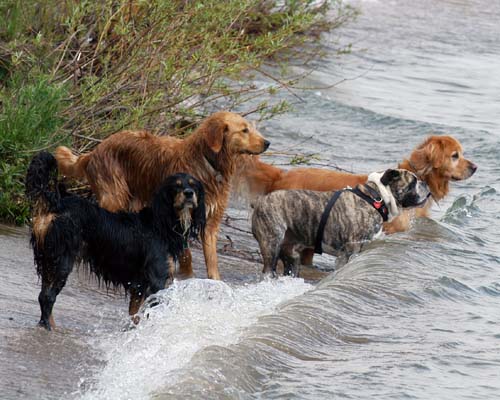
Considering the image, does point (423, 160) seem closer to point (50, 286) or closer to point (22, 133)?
point (22, 133)

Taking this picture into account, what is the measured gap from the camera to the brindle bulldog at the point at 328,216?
30.7 ft

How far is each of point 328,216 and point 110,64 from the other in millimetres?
2756

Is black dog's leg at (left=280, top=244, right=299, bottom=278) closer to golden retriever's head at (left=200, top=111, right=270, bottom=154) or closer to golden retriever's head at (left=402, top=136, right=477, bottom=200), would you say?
golden retriever's head at (left=200, top=111, right=270, bottom=154)

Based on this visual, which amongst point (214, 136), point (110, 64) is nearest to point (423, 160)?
point (214, 136)

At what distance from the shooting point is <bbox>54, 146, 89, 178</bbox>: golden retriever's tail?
9.14 m

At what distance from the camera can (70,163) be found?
915 centimetres

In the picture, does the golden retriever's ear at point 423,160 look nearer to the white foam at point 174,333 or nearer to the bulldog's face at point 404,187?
the bulldog's face at point 404,187

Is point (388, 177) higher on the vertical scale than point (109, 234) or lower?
lower

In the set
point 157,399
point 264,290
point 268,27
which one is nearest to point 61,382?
point 157,399

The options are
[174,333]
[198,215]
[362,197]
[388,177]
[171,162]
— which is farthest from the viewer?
[388,177]

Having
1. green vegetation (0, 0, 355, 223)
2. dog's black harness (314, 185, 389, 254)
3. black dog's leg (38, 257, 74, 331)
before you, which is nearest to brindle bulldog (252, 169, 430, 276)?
dog's black harness (314, 185, 389, 254)

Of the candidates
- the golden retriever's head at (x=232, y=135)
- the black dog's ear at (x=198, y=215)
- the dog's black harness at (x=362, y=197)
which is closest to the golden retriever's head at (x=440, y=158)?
the dog's black harness at (x=362, y=197)

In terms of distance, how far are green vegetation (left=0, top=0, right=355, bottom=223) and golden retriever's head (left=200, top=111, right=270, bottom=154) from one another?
0.81 metres

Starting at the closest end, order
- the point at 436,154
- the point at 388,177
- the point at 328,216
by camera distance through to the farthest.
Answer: the point at 328,216, the point at 388,177, the point at 436,154
